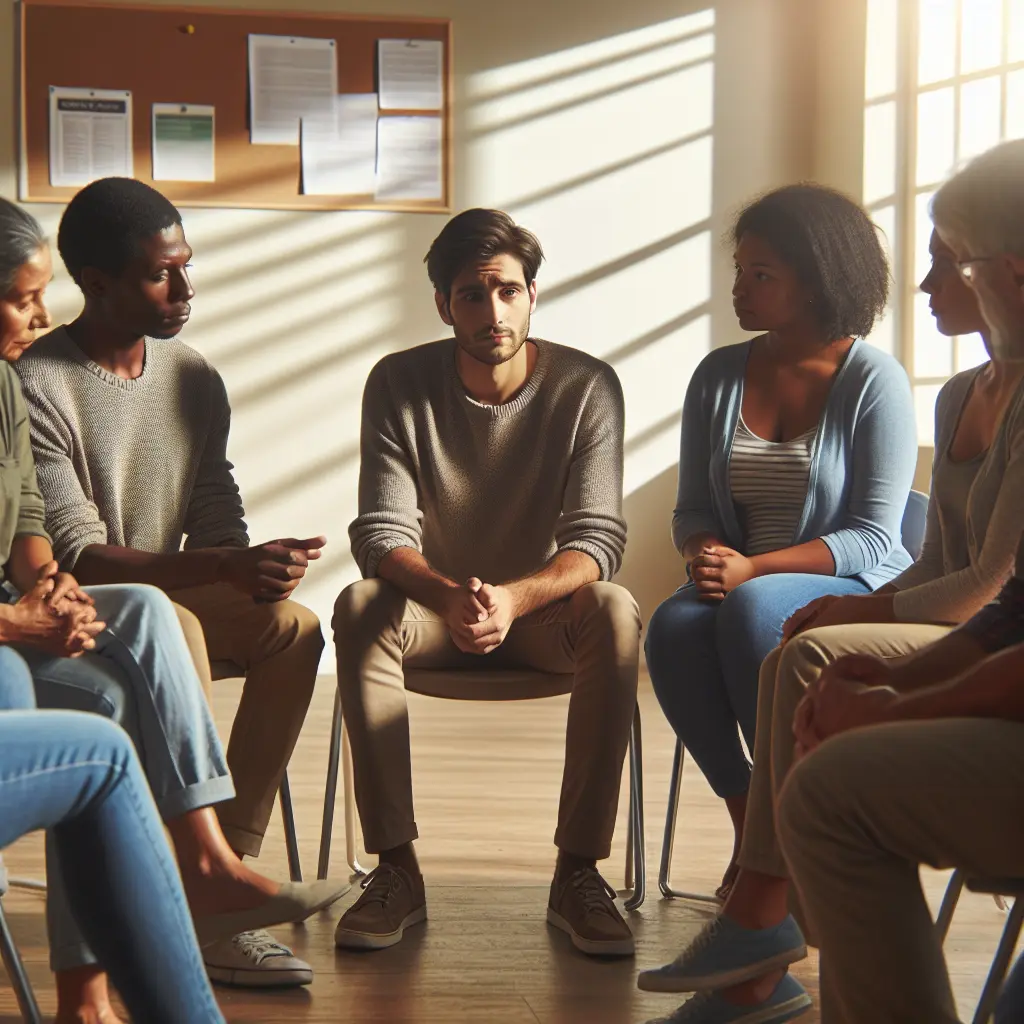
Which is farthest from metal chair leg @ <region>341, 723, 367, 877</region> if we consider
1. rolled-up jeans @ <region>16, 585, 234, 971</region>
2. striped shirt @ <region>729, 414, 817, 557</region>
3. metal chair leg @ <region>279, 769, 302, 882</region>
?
striped shirt @ <region>729, 414, 817, 557</region>

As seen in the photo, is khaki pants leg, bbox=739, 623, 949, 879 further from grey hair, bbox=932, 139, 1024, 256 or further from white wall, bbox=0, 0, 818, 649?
white wall, bbox=0, 0, 818, 649

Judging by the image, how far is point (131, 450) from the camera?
241 centimetres

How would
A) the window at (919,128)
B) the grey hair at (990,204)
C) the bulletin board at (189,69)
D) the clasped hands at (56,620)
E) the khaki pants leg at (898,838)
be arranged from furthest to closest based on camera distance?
the bulletin board at (189,69), the window at (919,128), the clasped hands at (56,620), the grey hair at (990,204), the khaki pants leg at (898,838)

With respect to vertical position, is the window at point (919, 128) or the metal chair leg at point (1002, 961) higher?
the window at point (919, 128)

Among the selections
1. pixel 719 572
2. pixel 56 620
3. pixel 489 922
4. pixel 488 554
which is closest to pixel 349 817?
pixel 489 922

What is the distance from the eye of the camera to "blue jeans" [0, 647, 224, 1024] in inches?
51.2

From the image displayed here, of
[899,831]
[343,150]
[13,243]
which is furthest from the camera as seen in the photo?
[343,150]

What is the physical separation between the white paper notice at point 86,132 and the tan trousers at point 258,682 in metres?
3.01

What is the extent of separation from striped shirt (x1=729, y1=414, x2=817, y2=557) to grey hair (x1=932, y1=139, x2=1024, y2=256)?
831 millimetres

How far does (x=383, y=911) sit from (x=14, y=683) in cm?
74

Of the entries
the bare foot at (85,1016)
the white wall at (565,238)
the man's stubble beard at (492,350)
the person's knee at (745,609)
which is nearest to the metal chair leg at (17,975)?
the bare foot at (85,1016)

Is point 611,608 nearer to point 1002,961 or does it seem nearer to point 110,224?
point 1002,961

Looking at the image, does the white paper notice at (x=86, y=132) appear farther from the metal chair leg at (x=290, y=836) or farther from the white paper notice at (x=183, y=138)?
the metal chair leg at (x=290, y=836)

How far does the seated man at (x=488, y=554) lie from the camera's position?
2.24m
